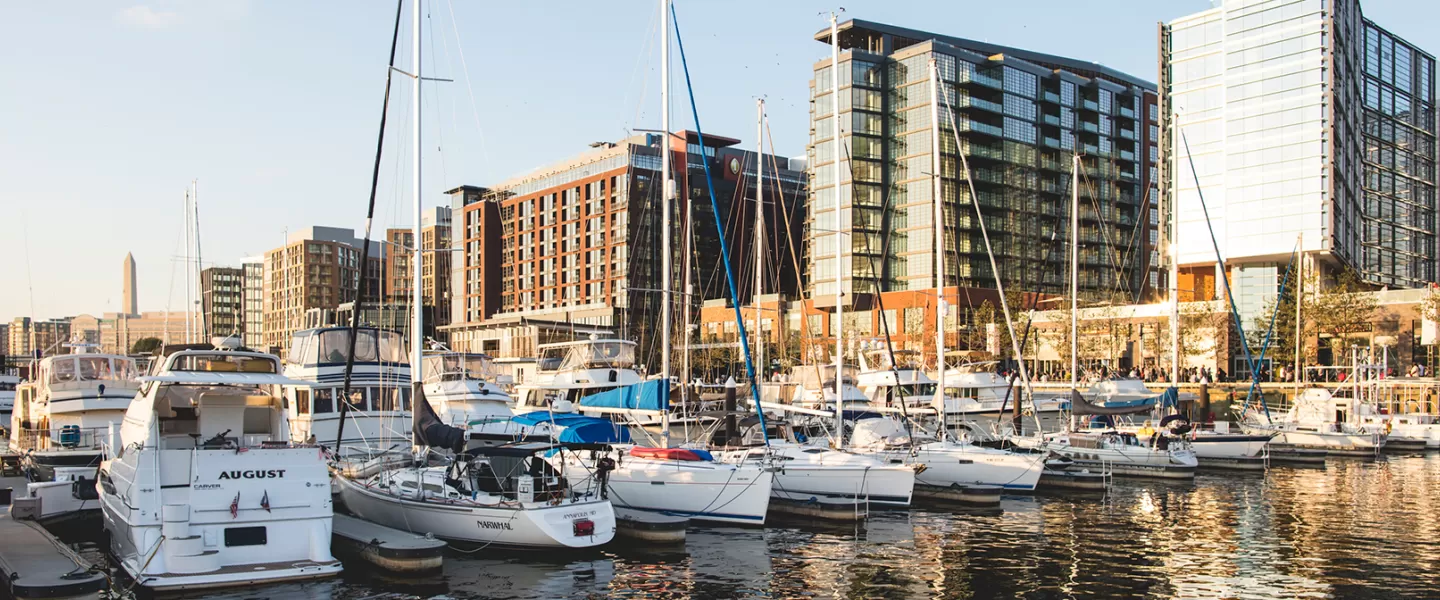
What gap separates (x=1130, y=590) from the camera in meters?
20.8

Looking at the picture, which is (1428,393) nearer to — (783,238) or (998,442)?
(998,442)

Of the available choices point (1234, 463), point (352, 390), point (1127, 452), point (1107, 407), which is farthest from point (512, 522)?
point (1234, 463)

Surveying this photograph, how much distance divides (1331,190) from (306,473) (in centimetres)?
8901

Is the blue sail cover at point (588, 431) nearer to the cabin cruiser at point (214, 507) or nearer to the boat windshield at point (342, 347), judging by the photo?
the boat windshield at point (342, 347)

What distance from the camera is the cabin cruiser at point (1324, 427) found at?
49406 millimetres

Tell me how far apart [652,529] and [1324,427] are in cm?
4064

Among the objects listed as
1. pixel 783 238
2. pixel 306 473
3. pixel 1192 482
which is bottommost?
pixel 1192 482

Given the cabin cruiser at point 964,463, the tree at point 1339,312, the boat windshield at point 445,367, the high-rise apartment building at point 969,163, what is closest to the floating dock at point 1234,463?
the cabin cruiser at point 964,463

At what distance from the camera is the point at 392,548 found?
21.5 metres

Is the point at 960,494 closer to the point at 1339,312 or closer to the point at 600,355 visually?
the point at 600,355

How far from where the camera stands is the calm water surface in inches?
813

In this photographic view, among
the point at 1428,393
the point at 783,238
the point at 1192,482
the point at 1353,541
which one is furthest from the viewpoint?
the point at 783,238

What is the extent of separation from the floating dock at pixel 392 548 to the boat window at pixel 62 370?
64.4ft

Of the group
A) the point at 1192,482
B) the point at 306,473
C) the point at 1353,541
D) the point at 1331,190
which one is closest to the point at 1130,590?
the point at 1353,541
